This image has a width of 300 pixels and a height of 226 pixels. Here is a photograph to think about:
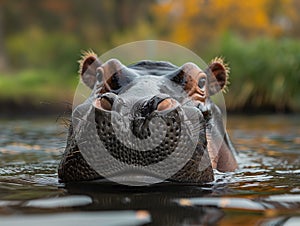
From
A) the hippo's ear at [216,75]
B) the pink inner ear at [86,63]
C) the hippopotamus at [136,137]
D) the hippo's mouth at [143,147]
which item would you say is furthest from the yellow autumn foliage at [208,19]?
the hippo's mouth at [143,147]

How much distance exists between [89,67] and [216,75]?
80cm

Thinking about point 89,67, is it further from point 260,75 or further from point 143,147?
point 260,75

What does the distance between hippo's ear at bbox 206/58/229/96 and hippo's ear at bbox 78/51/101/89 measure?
0.70 meters

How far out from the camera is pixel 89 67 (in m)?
3.85

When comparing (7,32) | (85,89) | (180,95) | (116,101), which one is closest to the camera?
(116,101)

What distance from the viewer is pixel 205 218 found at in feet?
6.83

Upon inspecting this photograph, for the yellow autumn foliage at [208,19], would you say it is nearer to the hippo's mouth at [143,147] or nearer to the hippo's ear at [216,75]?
the hippo's ear at [216,75]

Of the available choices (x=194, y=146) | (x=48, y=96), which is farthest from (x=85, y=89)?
A: (x=48, y=96)

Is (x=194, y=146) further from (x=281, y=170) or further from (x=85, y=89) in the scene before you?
(x=85, y=89)

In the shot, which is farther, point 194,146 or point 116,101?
point 194,146

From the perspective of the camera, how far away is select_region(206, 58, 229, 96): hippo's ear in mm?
3873

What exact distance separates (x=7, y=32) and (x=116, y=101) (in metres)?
28.4

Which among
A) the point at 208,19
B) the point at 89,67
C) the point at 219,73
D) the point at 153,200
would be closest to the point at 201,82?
the point at 219,73

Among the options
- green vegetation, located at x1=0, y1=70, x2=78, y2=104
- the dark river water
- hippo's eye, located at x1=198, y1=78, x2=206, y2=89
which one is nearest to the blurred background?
green vegetation, located at x1=0, y1=70, x2=78, y2=104
